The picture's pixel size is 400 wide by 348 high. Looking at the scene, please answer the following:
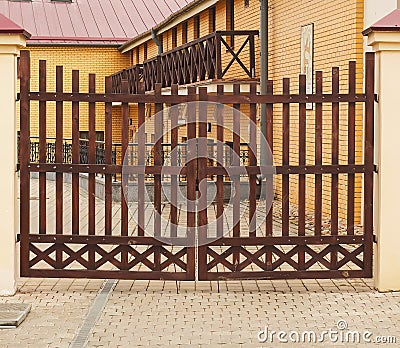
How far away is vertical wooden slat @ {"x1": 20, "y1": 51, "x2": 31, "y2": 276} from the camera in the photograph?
29.5 feet

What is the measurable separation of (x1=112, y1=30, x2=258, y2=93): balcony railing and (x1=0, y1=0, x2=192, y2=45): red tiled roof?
42.0 feet

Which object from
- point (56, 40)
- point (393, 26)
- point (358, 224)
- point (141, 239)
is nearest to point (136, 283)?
point (141, 239)

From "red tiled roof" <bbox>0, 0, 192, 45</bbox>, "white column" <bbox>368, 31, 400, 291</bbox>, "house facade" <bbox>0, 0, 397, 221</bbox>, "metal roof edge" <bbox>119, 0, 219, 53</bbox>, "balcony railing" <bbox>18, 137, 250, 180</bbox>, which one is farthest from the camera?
"red tiled roof" <bbox>0, 0, 192, 45</bbox>

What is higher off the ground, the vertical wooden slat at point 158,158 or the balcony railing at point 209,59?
the balcony railing at point 209,59

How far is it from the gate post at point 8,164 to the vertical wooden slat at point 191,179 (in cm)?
162

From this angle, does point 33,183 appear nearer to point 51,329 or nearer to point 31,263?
point 31,263

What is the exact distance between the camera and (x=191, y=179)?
9.12 metres

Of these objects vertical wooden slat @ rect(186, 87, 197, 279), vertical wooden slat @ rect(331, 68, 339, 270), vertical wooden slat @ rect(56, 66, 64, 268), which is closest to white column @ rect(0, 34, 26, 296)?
vertical wooden slat @ rect(56, 66, 64, 268)

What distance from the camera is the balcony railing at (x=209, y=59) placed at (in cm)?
2048

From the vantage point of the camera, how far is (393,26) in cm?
883

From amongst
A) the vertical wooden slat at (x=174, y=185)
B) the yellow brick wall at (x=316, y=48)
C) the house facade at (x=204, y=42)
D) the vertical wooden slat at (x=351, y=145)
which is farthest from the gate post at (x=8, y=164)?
the yellow brick wall at (x=316, y=48)

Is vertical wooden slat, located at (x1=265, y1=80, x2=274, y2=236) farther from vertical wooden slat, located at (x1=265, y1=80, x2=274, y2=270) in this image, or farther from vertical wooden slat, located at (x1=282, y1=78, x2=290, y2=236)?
vertical wooden slat, located at (x1=282, y1=78, x2=290, y2=236)

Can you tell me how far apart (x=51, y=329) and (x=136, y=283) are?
2.16 m

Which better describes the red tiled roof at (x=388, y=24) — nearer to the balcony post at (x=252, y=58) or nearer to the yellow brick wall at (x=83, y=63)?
the balcony post at (x=252, y=58)
